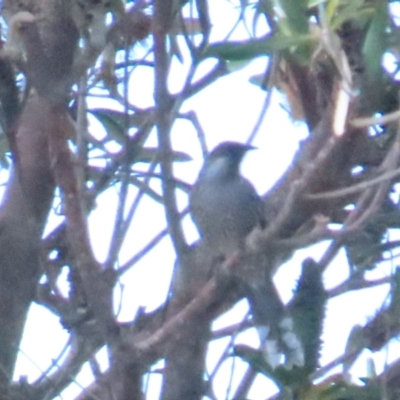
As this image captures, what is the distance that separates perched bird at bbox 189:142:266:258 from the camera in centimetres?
454

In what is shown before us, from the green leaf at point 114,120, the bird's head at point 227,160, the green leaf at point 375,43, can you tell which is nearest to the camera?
the green leaf at point 375,43

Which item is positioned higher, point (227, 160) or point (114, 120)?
point (227, 160)

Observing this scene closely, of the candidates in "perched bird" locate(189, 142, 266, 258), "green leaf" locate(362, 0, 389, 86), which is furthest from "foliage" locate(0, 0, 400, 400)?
"perched bird" locate(189, 142, 266, 258)

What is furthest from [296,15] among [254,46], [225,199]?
[225,199]

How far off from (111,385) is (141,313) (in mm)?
236

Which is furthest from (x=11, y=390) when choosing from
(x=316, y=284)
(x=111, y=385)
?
(x=316, y=284)

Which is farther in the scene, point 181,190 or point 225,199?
point 225,199

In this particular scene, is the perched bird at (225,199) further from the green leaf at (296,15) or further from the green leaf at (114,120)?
the green leaf at (296,15)

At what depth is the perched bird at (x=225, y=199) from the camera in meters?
4.54

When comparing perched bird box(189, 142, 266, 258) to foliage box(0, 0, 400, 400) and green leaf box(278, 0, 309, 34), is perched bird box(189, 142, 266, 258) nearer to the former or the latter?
foliage box(0, 0, 400, 400)

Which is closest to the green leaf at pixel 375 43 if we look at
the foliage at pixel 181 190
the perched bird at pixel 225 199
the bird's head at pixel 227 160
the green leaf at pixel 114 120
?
the foliage at pixel 181 190

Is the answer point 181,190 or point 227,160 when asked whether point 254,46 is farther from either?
point 227,160

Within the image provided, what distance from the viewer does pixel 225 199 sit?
187 inches

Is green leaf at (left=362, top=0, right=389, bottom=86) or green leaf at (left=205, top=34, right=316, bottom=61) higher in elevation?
green leaf at (left=205, top=34, right=316, bottom=61)
